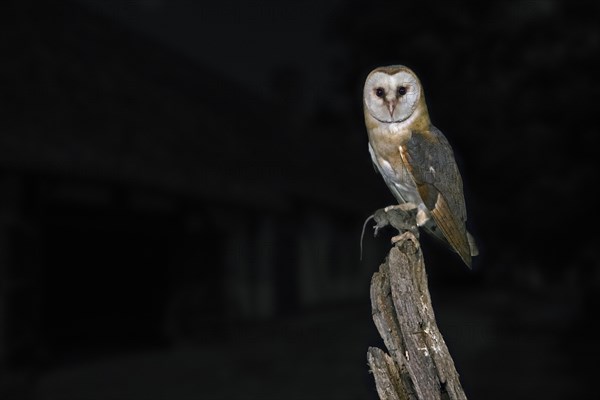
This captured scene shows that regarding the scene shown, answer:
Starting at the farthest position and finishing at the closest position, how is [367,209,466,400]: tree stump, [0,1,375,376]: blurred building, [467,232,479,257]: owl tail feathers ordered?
[0,1,375,376]: blurred building, [467,232,479,257]: owl tail feathers, [367,209,466,400]: tree stump

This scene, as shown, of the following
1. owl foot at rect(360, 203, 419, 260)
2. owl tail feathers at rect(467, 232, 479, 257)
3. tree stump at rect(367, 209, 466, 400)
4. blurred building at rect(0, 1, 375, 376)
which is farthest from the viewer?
blurred building at rect(0, 1, 375, 376)

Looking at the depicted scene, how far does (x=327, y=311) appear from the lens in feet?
63.2

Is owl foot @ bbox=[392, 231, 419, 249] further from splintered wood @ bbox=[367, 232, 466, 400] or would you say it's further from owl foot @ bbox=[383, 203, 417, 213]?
owl foot @ bbox=[383, 203, 417, 213]

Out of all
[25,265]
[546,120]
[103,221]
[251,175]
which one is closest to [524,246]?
[546,120]

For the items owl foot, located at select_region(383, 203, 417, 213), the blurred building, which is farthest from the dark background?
owl foot, located at select_region(383, 203, 417, 213)

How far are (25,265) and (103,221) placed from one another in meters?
1.78

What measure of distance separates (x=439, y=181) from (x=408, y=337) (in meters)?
0.69

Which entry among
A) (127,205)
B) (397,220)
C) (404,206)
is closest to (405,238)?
(397,220)

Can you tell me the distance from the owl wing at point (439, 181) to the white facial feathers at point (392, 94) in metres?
0.15

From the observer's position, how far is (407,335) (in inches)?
101

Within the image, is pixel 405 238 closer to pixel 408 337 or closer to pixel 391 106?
pixel 408 337

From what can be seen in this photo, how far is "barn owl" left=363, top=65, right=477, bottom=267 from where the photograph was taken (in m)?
2.62

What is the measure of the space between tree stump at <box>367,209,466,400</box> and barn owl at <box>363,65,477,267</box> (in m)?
0.25

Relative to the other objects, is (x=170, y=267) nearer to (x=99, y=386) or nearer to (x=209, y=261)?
(x=209, y=261)
